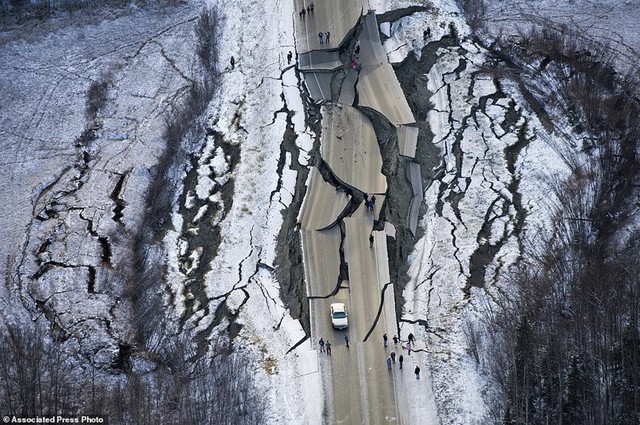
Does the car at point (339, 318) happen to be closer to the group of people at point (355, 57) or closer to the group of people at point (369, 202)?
the group of people at point (369, 202)

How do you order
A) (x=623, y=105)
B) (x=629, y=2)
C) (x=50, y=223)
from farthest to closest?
1. (x=629, y=2)
2. (x=623, y=105)
3. (x=50, y=223)

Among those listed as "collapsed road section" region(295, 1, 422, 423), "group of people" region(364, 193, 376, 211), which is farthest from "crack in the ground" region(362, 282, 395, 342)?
"group of people" region(364, 193, 376, 211)

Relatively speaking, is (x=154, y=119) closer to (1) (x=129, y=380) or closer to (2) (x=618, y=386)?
(1) (x=129, y=380)

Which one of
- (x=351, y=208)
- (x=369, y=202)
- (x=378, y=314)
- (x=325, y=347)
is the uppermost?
(x=369, y=202)

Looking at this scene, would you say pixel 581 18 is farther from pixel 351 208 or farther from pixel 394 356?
pixel 394 356

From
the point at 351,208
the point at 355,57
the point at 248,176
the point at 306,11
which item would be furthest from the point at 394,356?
the point at 306,11

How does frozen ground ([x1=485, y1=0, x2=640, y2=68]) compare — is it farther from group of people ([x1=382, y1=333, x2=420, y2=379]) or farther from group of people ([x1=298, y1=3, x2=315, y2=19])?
group of people ([x1=382, y1=333, x2=420, y2=379])

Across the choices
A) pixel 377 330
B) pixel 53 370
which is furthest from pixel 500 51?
pixel 53 370

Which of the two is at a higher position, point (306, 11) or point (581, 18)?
point (306, 11)
